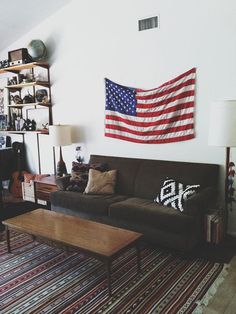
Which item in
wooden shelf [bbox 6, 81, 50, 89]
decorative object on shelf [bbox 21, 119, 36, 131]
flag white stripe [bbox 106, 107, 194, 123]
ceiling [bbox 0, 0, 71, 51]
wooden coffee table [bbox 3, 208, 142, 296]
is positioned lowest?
wooden coffee table [bbox 3, 208, 142, 296]

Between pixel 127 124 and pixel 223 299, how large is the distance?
8.08 ft

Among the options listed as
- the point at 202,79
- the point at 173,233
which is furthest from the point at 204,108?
the point at 173,233

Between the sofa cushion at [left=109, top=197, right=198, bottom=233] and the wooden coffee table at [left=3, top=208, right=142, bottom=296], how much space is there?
38 centimetres

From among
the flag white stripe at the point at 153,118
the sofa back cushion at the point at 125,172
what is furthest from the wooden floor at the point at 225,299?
the flag white stripe at the point at 153,118

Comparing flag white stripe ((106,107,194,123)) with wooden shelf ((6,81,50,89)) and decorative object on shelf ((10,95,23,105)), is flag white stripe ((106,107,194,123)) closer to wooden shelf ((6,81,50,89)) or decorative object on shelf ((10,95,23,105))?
wooden shelf ((6,81,50,89))

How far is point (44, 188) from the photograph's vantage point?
4.33 m

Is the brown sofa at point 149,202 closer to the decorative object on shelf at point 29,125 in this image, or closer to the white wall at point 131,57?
the white wall at point 131,57

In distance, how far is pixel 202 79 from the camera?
11.2ft

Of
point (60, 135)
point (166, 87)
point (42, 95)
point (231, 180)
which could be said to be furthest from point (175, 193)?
point (42, 95)

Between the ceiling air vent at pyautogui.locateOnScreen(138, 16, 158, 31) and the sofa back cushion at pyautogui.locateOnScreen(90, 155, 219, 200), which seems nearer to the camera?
the sofa back cushion at pyautogui.locateOnScreen(90, 155, 219, 200)

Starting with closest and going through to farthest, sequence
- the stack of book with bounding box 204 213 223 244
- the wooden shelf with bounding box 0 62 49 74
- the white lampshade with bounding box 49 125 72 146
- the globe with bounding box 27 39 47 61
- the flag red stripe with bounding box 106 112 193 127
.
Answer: the stack of book with bounding box 204 213 223 244 < the flag red stripe with bounding box 106 112 193 127 < the white lampshade with bounding box 49 125 72 146 < the globe with bounding box 27 39 47 61 < the wooden shelf with bounding box 0 62 49 74

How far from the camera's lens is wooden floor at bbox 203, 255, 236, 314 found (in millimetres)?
2164

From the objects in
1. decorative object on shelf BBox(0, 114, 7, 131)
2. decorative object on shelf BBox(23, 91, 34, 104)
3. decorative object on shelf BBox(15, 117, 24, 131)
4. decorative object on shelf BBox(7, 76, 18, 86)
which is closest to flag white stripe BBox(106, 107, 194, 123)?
decorative object on shelf BBox(23, 91, 34, 104)

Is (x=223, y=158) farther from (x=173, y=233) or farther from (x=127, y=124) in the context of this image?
(x=127, y=124)
